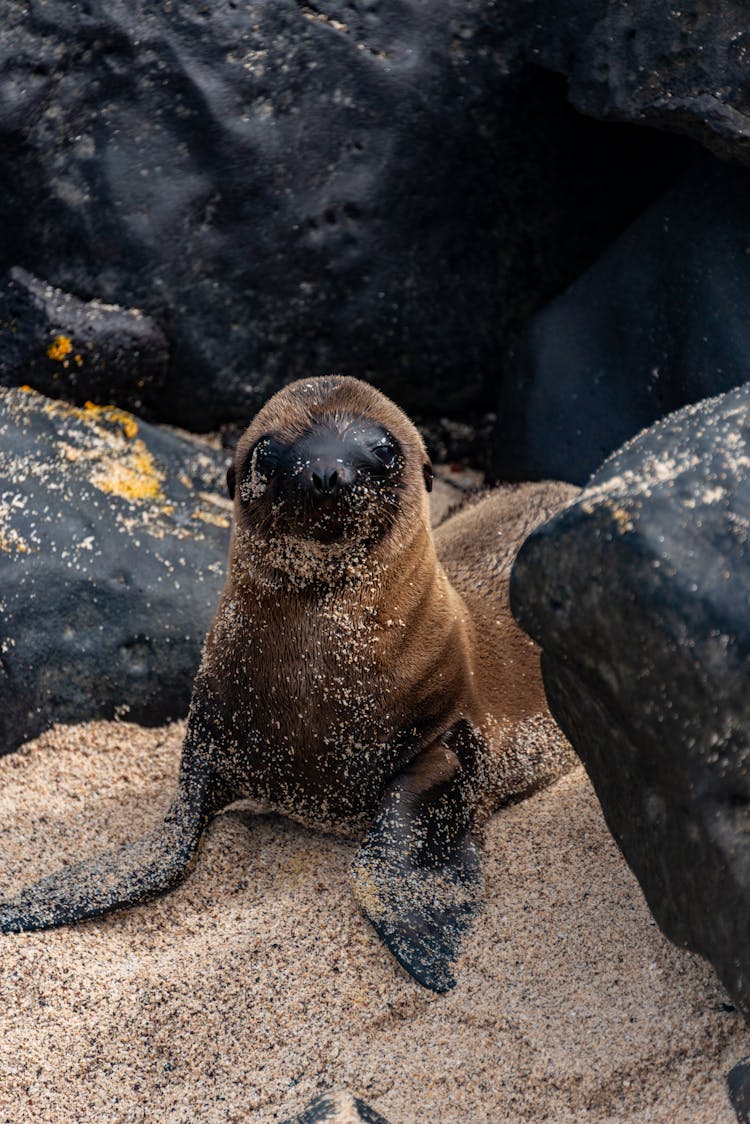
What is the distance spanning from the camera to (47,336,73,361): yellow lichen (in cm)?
531

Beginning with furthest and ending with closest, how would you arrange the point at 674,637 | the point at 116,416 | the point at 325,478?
the point at 116,416 → the point at 325,478 → the point at 674,637

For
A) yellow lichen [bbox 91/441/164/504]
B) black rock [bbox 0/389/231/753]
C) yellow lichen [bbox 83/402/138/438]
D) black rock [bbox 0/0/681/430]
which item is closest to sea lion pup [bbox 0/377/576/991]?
black rock [bbox 0/389/231/753]

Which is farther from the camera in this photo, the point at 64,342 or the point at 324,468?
the point at 64,342

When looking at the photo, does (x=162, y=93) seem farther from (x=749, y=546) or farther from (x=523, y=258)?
(x=749, y=546)

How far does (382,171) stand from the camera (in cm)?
561

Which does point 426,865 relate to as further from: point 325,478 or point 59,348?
point 59,348

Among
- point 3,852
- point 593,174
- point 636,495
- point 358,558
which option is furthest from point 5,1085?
point 593,174

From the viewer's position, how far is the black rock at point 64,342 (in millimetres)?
5305

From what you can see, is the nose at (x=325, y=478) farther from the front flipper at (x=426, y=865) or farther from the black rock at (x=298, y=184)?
the black rock at (x=298, y=184)

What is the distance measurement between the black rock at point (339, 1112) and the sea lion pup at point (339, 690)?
0.78 meters

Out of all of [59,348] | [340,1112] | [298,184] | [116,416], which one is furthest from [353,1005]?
[298,184]

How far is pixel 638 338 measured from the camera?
5375mm

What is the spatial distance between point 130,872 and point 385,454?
1391mm

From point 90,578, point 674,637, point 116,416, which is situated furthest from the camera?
point 116,416
